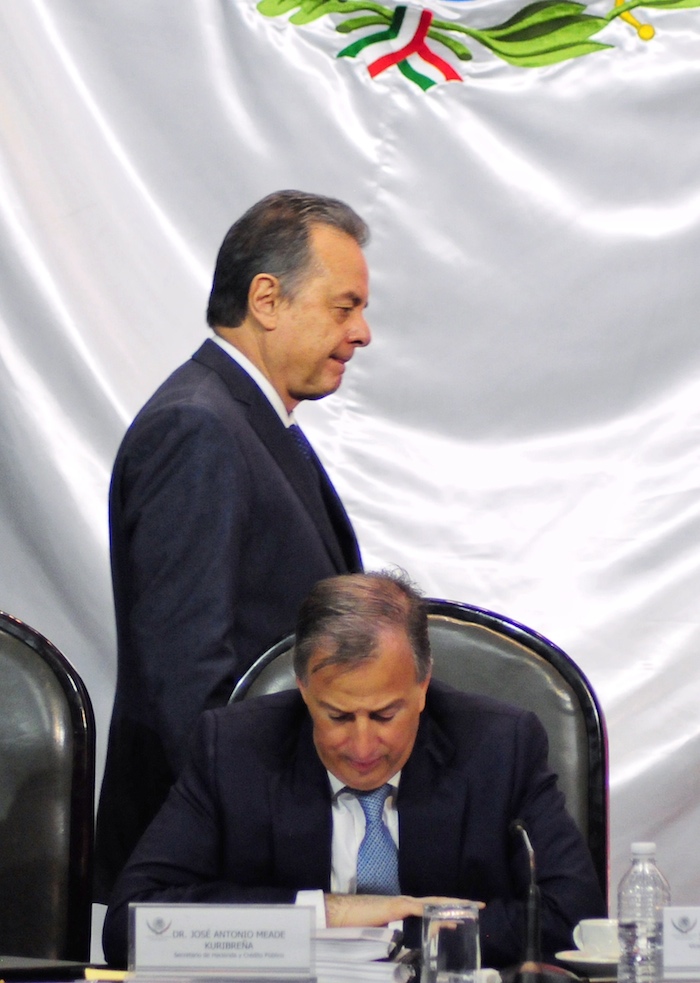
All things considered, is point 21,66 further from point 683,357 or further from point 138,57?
point 683,357

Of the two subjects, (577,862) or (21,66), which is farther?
(21,66)

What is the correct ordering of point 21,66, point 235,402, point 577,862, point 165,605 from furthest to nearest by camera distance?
point 21,66
point 235,402
point 165,605
point 577,862

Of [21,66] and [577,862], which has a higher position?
[21,66]

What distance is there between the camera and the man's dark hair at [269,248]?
2406mm

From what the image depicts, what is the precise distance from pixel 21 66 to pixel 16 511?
0.89 meters

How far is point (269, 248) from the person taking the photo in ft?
7.95

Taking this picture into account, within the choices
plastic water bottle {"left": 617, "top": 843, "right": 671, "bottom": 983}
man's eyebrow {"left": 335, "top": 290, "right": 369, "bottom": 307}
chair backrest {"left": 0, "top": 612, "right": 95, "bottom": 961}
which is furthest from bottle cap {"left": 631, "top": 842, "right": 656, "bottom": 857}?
man's eyebrow {"left": 335, "top": 290, "right": 369, "bottom": 307}

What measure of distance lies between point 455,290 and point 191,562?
50.3 inches

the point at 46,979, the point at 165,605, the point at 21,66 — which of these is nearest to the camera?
the point at 46,979

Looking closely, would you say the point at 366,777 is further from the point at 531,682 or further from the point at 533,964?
the point at 533,964

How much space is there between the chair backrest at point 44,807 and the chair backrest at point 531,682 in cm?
24

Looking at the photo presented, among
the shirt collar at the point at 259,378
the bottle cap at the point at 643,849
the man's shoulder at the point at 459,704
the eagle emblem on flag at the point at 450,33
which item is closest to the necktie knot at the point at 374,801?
the man's shoulder at the point at 459,704

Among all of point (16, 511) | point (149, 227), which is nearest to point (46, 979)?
point (16, 511)

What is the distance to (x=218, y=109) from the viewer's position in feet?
10.2
